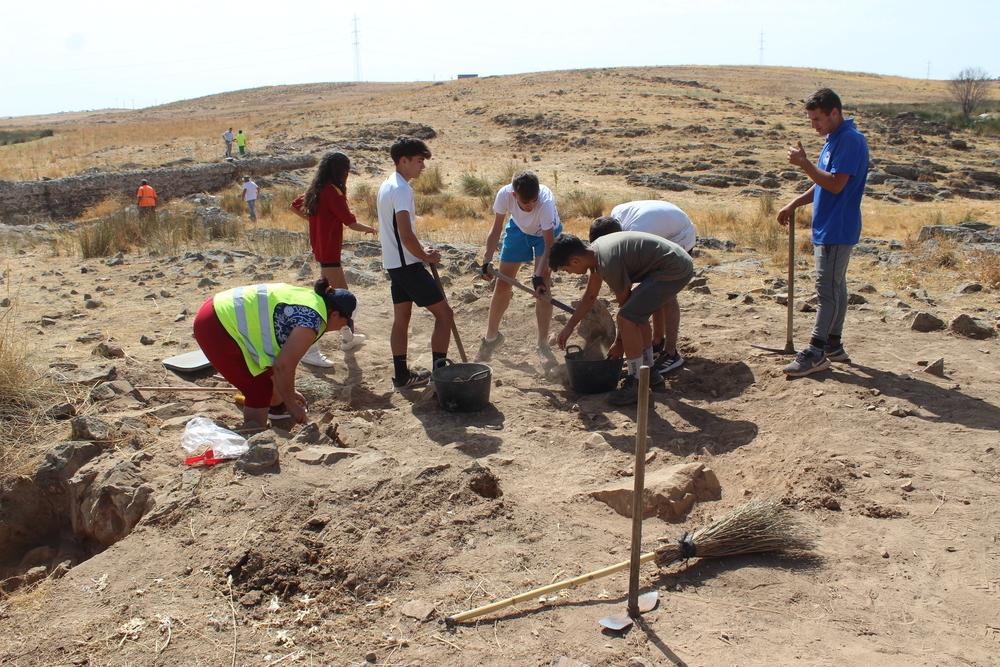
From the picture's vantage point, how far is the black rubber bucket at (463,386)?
→ 4465 millimetres

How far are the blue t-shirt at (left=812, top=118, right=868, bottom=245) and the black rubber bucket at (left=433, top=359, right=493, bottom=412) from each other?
2.28 meters

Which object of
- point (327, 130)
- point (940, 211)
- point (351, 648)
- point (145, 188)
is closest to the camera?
point (351, 648)

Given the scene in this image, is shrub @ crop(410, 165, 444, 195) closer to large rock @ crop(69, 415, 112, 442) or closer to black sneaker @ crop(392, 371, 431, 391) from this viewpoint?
black sneaker @ crop(392, 371, 431, 391)

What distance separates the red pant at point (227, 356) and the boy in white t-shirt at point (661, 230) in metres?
2.23

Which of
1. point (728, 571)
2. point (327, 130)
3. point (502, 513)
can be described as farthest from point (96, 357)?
point (327, 130)

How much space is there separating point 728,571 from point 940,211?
556 inches

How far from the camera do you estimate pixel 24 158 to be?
2777 centimetres

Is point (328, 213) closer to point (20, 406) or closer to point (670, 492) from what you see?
point (20, 406)

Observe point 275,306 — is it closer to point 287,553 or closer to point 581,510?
Result: point 287,553

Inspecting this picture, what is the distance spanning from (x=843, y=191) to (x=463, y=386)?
260 cm

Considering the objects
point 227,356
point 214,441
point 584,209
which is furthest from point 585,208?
point 214,441

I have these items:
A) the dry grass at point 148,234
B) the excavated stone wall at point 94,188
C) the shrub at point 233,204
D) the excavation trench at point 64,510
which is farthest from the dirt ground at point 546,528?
the excavated stone wall at point 94,188

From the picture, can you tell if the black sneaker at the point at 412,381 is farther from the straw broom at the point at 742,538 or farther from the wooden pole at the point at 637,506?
the wooden pole at the point at 637,506

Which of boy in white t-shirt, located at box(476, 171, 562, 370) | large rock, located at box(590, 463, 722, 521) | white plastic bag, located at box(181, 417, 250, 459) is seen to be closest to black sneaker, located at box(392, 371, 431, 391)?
boy in white t-shirt, located at box(476, 171, 562, 370)
